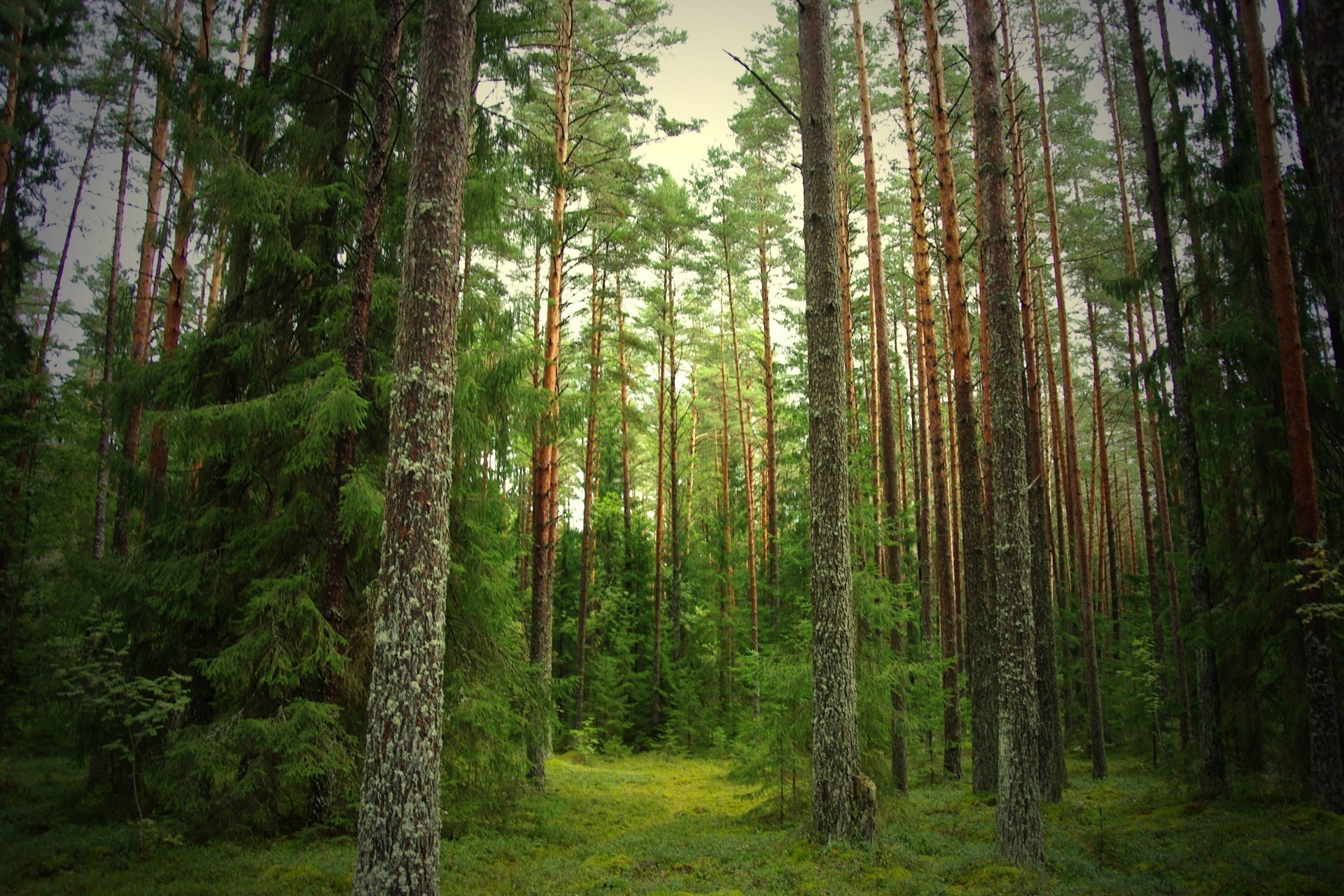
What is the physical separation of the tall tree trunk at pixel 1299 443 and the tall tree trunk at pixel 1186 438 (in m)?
1.49

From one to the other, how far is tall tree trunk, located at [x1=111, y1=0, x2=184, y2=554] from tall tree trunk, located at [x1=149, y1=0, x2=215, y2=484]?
0.25 metres

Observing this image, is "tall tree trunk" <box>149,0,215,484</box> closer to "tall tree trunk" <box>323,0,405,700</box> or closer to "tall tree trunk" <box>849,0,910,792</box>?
"tall tree trunk" <box>323,0,405,700</box>

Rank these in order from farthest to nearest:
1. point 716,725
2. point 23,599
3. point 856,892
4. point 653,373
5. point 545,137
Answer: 1. point 653,373
2. point 716,725
3. point 545,137
4. point 23,599
5. point 856,892

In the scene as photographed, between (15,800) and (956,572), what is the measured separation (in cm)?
2420

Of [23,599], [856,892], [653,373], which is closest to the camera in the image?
[856,892]

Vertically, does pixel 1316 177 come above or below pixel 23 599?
above

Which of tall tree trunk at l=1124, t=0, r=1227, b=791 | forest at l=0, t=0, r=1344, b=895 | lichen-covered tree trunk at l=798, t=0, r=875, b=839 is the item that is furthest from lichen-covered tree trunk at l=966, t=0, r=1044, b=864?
tall tree trunk at l=1124, t=0, r=1227, b=791

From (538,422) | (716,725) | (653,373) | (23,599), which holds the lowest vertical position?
(716,725)

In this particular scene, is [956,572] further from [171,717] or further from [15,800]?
[15,800]

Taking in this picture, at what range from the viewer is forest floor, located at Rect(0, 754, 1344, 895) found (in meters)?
6.06

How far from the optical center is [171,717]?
27.7 ft

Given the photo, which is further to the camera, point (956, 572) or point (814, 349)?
point (956, 572)

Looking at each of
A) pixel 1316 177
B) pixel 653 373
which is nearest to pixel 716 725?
pixel 653 373

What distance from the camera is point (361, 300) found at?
26.1 ft
